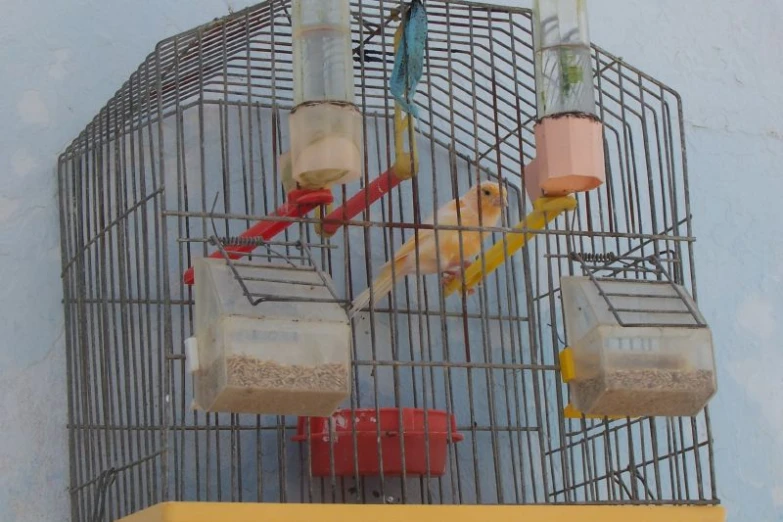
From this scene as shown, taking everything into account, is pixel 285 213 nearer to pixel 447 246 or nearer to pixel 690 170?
pixel 447 246

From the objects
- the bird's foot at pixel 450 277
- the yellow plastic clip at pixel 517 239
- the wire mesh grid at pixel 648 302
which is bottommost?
the wire mesh grid at pixel 648 302

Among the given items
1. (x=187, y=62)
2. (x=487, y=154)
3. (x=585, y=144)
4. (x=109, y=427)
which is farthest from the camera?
(x=487, y=154)

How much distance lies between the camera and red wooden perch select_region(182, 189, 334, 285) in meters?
2.28

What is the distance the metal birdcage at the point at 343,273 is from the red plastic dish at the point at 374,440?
0.17ft

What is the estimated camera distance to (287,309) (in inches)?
84.7

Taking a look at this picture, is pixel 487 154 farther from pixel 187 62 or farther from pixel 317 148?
pixel 317 148

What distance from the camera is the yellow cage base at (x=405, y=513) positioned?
207cm

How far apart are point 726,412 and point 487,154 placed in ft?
2.38

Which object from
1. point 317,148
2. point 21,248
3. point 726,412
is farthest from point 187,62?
point 726,412

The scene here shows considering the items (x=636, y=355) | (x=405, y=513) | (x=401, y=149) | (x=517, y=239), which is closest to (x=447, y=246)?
(x=517, y=239)

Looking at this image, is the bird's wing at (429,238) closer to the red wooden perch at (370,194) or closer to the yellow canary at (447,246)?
the yellow canary at (447,246)

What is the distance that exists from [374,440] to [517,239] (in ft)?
1.42

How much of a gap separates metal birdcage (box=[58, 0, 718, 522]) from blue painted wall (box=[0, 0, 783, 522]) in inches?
2.1

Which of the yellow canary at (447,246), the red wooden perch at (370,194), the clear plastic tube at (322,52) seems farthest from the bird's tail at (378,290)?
the clear plastic tube at (322,52)
